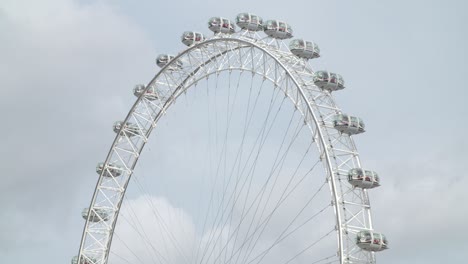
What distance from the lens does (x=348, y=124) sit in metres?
45.9

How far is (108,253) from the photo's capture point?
66375mm

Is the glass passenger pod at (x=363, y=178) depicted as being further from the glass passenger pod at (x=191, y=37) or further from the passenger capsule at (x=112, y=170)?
the passenger capsule at (x=112, y=170)

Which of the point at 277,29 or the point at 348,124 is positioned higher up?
the point at 277,29

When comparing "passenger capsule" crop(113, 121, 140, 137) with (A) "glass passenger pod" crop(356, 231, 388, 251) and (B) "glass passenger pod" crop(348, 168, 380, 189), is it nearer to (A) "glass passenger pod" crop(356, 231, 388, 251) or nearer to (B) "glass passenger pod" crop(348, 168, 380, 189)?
(B) "glass passenger pod" crop(348, 168, 380, 189)

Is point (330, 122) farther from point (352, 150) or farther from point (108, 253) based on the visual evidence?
point (108, 253)

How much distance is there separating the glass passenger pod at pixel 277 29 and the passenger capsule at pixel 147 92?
533 inches

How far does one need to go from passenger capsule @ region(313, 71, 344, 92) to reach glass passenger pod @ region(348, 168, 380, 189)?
5730 mm

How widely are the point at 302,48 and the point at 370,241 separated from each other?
13347mm

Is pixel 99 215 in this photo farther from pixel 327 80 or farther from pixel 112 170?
pixel 327 80

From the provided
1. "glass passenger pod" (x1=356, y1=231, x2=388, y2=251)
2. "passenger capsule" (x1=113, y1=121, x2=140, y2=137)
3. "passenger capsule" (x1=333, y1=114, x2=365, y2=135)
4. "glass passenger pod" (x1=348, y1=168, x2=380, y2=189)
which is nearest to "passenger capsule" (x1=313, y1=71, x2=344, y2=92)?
"passenger capsule" (x1=333, y1=114, x2=365, y2=135)

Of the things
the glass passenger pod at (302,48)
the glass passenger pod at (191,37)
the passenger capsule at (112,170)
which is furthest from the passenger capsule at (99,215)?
the glass passenger pod at (302,48)

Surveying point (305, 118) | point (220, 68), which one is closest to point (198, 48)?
point (220, 68)

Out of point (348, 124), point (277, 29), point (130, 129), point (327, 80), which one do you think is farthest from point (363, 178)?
point (130, 129)

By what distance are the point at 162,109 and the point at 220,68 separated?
8835 mm
